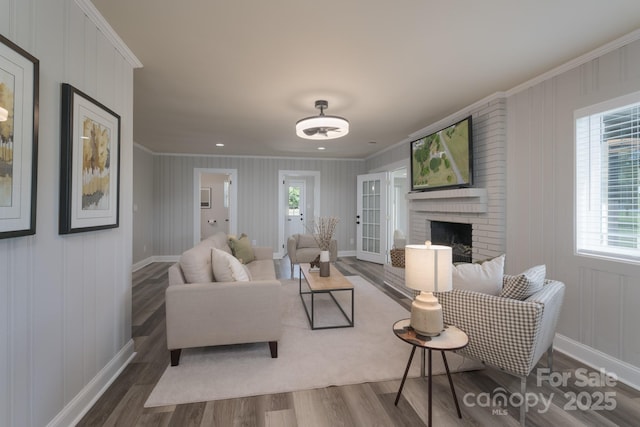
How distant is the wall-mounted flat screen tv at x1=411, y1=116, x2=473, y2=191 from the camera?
3420 mm

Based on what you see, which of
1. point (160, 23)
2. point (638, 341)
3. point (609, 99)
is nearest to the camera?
point (160, 23)

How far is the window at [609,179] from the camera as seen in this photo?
2.11 metres

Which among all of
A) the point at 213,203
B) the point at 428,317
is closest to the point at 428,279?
the point at 428,317

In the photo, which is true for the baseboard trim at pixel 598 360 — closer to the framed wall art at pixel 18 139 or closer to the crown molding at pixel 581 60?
the crown molding at pixel 581 60

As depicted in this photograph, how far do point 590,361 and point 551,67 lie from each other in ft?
8.29

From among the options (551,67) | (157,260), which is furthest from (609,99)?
(157,260)

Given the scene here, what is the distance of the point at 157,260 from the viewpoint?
252 inches

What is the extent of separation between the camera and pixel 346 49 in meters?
2.19

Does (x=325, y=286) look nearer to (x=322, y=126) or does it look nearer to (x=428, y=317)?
(x=428, y=317)

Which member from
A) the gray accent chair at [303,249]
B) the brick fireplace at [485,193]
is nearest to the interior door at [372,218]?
the gray accent chair at [303,249]

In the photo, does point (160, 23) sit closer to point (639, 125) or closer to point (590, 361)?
point (639, 125)

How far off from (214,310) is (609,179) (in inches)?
131

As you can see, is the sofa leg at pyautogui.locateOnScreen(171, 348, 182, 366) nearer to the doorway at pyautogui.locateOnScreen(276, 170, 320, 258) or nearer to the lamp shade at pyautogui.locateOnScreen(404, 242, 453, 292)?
the lamp shade at pyautogui.locateOnScreen(404, 242, 453, 292)

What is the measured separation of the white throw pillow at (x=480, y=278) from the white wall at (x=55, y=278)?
244 centimetres
